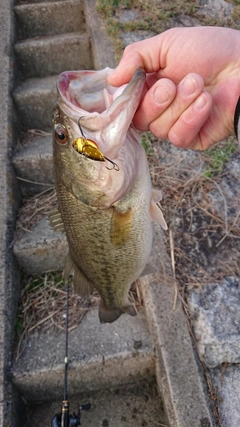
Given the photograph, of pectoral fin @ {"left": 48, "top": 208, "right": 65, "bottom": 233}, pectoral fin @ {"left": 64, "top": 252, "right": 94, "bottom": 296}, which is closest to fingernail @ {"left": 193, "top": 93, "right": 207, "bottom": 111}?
pectoral fin @ {"left": 48, "top": 208, "right": 65, "bottom": 233}

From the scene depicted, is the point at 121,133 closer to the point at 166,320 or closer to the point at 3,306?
the point at 166,320

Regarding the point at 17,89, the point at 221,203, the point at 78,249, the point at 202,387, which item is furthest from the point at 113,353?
the point at 17,89

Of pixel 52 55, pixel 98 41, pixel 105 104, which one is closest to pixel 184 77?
pixel 105 104

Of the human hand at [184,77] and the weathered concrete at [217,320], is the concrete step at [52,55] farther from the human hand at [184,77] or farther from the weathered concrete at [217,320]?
the weathered concrete at [217,320]

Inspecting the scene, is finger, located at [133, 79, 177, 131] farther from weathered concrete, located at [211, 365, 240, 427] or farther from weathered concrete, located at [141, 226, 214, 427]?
weathered concrete, located at [211, 365, 240, 427]

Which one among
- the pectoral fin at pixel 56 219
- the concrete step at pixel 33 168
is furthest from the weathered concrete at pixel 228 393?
the concrete step at pixel 33 168

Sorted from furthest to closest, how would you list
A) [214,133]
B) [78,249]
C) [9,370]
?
[9,370]
[214,133]
[78,249]
